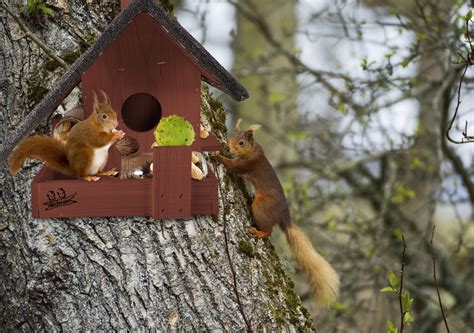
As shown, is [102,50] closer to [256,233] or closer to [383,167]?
[256,233]

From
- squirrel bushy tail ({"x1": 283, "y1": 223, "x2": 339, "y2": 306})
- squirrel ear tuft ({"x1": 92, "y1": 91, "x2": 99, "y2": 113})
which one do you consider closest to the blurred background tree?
squirrel bushy tail ({"x1": 283, "y1": 223, "x2": 339, "y2": 306})

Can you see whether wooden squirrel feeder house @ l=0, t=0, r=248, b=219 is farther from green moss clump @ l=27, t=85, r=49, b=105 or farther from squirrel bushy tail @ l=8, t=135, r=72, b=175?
green moss clump @ l=27, t=85, r=49, b=105

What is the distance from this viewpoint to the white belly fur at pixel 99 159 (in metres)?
2.36

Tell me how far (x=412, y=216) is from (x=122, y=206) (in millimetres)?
4170

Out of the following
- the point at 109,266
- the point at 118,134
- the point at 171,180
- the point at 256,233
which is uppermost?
the point at 118,134

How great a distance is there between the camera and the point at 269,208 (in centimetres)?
284

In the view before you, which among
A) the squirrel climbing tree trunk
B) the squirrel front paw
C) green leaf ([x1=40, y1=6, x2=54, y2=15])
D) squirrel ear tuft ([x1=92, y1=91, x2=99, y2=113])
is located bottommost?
the squirrel climbing tree trunk

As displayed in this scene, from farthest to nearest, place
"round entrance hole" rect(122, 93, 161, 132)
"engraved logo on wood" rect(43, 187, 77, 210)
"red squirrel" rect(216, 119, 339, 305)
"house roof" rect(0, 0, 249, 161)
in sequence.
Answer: "red squirrel" rect(216, 119, 339, 305)
"round entrance hole" rect(122, 93, 161, 132)
"engraved logo on wood" rect(43, 187, 77, 210)
"house roof" rect(0, 0, 249, 161)

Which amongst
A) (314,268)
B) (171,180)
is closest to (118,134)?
(171,180)

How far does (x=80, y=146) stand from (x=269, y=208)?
32.5 inches

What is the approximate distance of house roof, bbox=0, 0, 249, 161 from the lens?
2293mm

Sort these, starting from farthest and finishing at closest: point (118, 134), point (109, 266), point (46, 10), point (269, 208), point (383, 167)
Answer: point (383, 167) → point (269, 208) → point (46, 10) → point (109, 266) → point (118, 134)

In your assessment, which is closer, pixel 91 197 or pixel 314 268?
pixel 91 197

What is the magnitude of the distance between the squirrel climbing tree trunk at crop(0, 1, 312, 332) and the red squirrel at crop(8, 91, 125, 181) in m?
0.21
